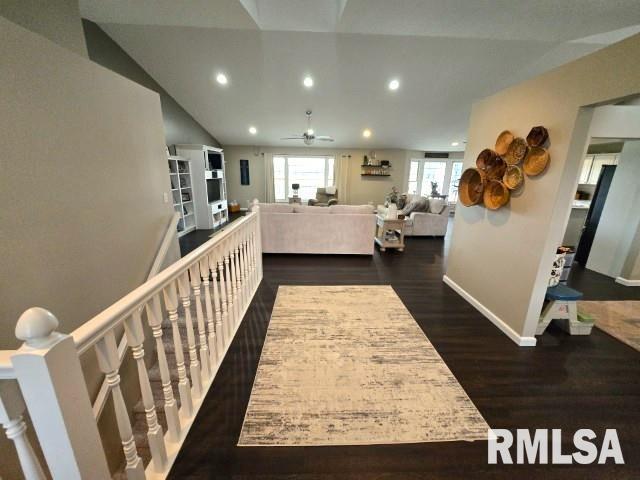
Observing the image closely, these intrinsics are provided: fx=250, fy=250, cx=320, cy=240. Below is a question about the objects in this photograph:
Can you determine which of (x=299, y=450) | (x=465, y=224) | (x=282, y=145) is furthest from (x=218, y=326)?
(x=282, y=145)

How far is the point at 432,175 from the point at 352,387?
30.4ft

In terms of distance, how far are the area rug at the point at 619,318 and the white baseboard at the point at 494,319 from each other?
926mm

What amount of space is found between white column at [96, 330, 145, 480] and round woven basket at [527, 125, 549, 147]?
2886 mm

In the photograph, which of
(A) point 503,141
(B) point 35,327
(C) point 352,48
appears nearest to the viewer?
(B) point 35,327

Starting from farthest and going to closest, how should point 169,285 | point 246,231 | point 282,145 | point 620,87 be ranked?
point 282,145 → point 246,231 → point 620,87 → point 169,285

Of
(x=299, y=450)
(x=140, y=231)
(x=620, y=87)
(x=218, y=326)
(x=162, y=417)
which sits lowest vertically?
(x=162, y=417)

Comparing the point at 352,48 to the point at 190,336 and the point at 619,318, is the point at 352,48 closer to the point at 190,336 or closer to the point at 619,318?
the point at 190,336

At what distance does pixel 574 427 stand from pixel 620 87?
6.68 feet

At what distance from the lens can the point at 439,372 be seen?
6.08 ft

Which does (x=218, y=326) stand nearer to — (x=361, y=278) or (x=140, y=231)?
(x=140, y=231)

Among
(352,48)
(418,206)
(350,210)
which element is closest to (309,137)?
(352,48)

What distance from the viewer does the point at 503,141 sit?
231 centimetres

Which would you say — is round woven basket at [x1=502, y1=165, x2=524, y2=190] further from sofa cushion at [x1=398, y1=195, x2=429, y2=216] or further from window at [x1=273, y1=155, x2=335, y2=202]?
window at [x1=273, y1=155, x2=335, y2=202]

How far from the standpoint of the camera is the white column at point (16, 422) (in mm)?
574
